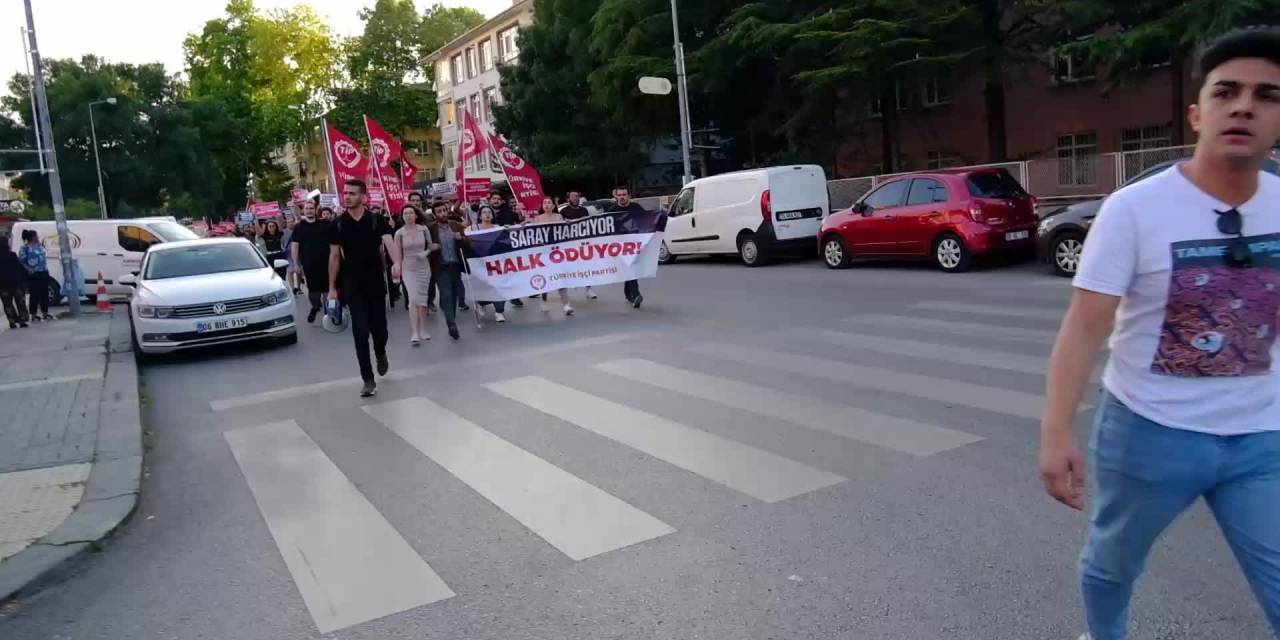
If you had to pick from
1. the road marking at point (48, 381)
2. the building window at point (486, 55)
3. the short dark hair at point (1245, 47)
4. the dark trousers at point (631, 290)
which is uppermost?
the building window at point (486, 55)

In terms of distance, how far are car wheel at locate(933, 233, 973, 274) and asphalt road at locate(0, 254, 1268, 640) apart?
6.04 metres

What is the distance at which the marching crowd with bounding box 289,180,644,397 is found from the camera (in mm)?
8641

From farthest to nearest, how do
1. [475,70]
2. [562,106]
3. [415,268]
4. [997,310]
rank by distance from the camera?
[475,70]
[562,106]
[415,268]
[997,310]

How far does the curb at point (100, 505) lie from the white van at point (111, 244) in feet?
47.7

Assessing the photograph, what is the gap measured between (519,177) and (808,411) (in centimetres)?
1629

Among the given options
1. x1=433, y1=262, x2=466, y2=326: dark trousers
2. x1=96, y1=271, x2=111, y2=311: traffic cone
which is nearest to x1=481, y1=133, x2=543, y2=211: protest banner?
x1=96, y1=271, x2=111, y2=311: traffic cone

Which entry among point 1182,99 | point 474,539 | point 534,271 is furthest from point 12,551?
point 1182,99

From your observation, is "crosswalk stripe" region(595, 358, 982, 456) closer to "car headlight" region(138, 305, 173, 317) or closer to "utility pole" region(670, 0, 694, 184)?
"car headlight" region(138, 305, 173, 317)

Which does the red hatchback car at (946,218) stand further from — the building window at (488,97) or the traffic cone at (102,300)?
the building window at (488,97)

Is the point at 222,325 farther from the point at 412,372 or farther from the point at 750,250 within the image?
the point at 750,250

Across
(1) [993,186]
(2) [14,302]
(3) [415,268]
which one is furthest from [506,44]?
(3) [415,268]

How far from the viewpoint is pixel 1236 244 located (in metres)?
2.34

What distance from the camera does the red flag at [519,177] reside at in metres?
21.8

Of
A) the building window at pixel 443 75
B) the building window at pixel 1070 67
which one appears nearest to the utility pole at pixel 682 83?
the building window at pixel 1070 67
